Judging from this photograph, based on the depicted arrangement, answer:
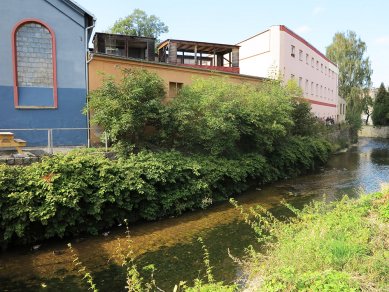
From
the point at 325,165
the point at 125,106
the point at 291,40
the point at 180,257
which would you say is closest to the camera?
the point at 180,257

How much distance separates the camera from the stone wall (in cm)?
1380

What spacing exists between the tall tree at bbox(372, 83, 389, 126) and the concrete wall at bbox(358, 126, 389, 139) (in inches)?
38.2

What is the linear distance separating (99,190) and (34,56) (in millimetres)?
7506

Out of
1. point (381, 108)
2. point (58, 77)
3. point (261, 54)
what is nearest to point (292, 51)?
point (261, 54)

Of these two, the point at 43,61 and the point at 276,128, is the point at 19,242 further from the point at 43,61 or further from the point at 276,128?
the point at 276,128

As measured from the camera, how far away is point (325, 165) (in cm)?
2475

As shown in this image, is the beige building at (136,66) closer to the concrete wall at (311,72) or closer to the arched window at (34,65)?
the arched window at (34,65)

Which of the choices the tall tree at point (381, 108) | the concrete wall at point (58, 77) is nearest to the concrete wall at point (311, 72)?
the tall tree at point (381, 108)

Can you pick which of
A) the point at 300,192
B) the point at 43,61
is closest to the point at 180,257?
the point at 300,192

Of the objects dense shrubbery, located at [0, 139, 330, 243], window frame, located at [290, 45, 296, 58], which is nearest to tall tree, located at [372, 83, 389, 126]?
window frame, located at [290, 45, 296, 58]

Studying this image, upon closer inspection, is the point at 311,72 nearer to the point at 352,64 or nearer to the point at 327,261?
the point at 352,64

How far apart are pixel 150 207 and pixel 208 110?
557 cm

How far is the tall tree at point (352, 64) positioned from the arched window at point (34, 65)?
43.1 meters

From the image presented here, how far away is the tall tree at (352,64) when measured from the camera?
4812cm
